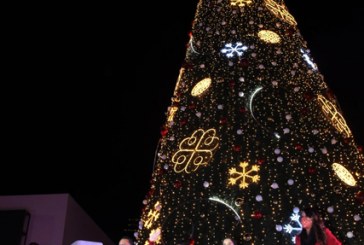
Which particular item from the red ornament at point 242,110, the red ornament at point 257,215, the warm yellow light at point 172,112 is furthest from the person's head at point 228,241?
the warm yellow light at point 172,112

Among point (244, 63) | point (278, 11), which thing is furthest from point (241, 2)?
point (244, 63)

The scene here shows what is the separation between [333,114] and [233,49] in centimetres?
157

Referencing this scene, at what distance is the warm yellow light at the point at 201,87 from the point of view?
276 inches

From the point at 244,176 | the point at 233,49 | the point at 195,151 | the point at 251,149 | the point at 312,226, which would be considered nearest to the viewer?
the point at 312,226

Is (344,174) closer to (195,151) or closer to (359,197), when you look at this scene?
(359,197)

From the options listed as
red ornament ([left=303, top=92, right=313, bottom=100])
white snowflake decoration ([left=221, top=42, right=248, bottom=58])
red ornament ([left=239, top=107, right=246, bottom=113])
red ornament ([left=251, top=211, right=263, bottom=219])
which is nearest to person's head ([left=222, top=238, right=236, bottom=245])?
red ornament ([left=251, top=211, right=263, bottom=219])

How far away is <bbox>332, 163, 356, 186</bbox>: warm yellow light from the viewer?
6.13 metres

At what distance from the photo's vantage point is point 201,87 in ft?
23.1

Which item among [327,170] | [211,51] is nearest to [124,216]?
[211,51]

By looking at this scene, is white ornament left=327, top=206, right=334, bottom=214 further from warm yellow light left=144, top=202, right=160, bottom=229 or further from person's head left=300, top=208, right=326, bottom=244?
warm yellow light left=144, top=202, right=160, bottom=229

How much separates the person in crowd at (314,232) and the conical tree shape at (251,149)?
0.22 metres

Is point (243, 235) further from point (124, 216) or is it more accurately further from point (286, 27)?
point (124, 216)

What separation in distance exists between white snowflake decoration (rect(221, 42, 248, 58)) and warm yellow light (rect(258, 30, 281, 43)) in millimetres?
303

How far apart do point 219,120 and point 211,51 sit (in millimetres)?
1185
